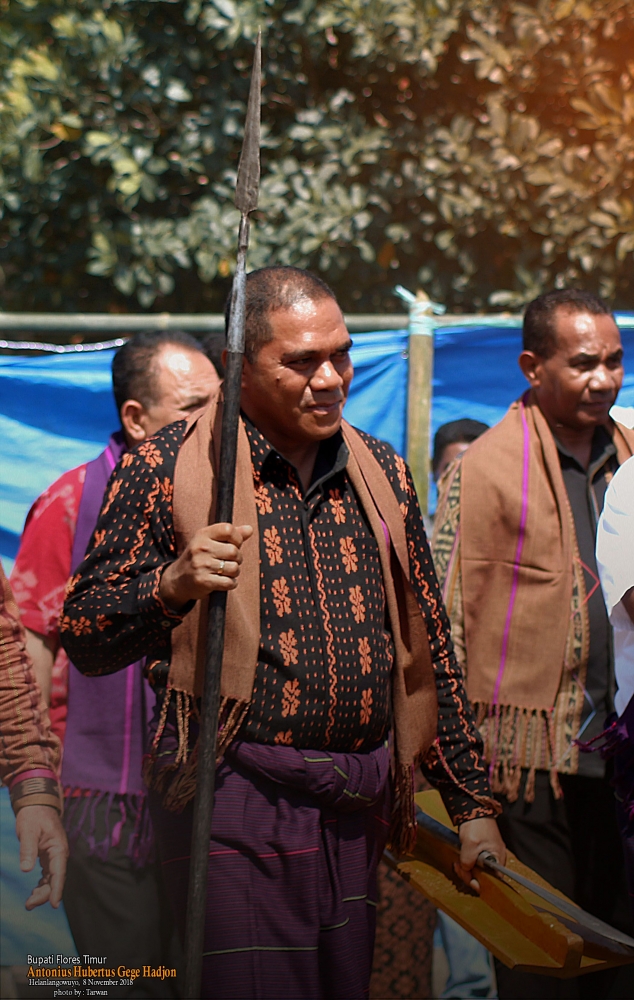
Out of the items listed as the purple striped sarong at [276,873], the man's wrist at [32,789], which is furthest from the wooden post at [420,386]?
the man's wrist at [32,789]

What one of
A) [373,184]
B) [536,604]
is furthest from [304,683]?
[373,184]

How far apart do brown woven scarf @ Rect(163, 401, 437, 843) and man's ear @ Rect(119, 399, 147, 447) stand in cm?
110

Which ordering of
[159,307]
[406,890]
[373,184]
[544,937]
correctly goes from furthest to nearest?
[159,307] → [373,184] → [406,890] → [544,937]

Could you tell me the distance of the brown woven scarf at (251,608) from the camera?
2604mm

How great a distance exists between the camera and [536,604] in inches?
147

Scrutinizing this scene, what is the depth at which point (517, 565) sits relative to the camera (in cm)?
380

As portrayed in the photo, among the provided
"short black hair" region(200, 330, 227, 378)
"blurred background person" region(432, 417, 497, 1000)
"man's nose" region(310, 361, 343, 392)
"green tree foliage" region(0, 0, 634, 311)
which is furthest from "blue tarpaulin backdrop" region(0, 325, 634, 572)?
"green tree foliage" region(0, 0, 634, 311)

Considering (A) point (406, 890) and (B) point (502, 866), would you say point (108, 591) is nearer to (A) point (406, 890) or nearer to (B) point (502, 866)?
(B) point (502, 866)

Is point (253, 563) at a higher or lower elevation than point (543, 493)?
lower

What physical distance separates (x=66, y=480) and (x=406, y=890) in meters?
1.90

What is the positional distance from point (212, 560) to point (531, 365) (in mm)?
2022

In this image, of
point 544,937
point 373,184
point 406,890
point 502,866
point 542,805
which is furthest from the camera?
point 373,184

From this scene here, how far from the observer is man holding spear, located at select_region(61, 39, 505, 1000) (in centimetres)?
262

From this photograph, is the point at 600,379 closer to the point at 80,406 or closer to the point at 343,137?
the point at 80,406
